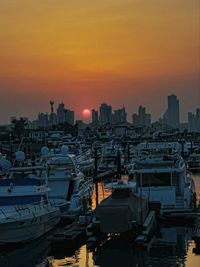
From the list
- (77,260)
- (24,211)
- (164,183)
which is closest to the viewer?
(77,260)

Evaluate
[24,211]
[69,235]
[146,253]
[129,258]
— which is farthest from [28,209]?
[146,253]

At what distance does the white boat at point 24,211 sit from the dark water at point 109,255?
25.4 inches

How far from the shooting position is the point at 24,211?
25.9 metres

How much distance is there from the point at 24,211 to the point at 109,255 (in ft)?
14.7

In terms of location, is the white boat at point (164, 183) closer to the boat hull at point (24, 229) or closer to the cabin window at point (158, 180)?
the cabin window at point (158, 180)

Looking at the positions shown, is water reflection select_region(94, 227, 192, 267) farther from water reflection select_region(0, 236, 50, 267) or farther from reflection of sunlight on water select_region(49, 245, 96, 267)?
water reflection select_region(0, 236, 50, 267)

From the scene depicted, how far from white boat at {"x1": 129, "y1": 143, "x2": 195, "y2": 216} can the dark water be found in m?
3.84

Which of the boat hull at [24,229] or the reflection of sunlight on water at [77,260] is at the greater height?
the boat hull at [24,229]

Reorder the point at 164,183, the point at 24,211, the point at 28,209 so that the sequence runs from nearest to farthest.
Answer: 1. the point at 24,211
2. the point at 28,209
3. the point at 164,183

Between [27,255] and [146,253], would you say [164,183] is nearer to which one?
[146,253]

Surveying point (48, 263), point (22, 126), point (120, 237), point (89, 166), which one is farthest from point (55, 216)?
point (22, 126)

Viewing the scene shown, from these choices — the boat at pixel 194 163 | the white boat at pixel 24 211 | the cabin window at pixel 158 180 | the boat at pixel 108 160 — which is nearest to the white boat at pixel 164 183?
the cabin window at pixel 158 180

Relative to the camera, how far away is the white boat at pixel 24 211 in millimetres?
24938

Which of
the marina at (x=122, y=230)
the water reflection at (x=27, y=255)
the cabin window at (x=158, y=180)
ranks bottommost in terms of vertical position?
the water reflection at (x=27, y=255)
